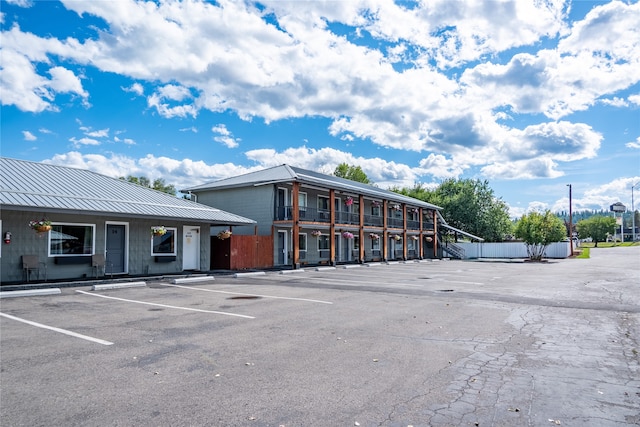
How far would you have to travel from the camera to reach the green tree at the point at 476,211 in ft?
180

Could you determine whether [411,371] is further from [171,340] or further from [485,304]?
[485,304]

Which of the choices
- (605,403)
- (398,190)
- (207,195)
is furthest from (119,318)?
(398,190)

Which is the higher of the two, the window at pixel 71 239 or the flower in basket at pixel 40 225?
the flower in basket at pixel 40 225

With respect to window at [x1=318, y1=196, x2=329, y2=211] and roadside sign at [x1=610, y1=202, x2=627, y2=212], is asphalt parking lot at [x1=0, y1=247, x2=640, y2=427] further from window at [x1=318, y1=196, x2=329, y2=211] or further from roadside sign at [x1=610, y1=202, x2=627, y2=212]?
roadside sign at [x1=610, y1=202, x2=627, y2=212]

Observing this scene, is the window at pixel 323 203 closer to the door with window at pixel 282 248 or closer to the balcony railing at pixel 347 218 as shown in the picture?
the balcony railing at pixel 347 218

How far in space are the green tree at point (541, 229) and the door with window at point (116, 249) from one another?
38284 mm

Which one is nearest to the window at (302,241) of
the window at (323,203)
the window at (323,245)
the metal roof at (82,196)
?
the window at (323,245)

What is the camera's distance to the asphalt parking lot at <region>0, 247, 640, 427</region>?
4438 millimetres

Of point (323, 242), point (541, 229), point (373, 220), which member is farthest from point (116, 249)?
point (541, 229)

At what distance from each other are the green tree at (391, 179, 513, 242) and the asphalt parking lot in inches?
1756

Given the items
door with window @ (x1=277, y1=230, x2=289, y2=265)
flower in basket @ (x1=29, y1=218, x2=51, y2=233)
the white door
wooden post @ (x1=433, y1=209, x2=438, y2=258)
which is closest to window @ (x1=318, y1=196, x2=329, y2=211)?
door with window @ (x1=277, y1=230, x2=289, y2=265)

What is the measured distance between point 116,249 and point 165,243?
2490 millimetres

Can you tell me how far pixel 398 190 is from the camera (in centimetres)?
6912

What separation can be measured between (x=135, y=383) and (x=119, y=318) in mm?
4758
